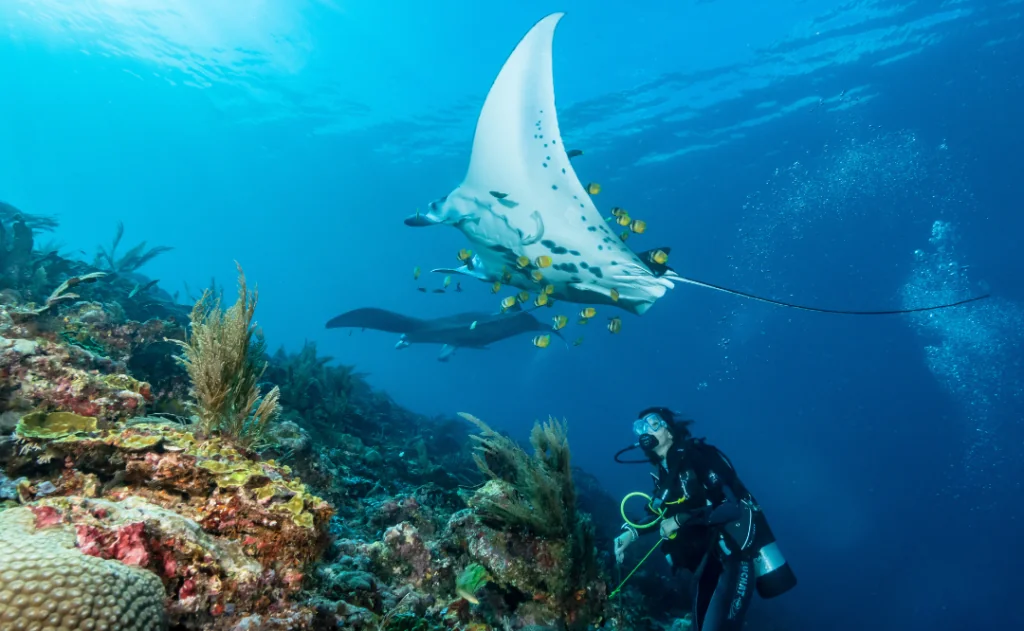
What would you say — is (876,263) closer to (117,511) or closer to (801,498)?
(801,498)

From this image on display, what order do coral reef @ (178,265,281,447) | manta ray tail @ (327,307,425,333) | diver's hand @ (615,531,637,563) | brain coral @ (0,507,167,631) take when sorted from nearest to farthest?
brain coral @ (0,507,167,631)
coral reef @ (178,265,281,447)
diver's hand @ (615,531,637,563)
manta ray tail @ (327,307,425,333)

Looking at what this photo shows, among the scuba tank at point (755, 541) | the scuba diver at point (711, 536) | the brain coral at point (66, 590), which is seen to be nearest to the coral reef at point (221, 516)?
the brain coral at point (66, 590)

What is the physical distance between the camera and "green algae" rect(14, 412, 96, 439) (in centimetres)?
241

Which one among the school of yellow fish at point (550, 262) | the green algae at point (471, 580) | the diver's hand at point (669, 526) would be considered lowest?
the green algae at point (471, 580)

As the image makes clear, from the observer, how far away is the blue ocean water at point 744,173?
2364cm

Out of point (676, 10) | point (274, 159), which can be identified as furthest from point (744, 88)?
point (274, 159)

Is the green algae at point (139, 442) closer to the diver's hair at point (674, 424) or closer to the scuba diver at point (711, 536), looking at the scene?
the scuba diver at point (711, 536)

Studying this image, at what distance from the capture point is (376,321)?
12.3m

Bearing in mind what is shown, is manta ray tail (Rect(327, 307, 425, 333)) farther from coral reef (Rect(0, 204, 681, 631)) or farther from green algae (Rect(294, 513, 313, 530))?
green algae (Rect(294, 513, 313, 530))

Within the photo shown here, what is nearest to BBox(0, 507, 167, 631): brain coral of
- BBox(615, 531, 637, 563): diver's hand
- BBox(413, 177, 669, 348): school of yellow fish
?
BBox(615, 531, 637, 563): diver's hand

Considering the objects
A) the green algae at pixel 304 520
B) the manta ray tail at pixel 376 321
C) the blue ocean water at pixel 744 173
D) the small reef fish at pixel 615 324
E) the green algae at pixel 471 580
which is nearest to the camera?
the green algae at pixel 304 520

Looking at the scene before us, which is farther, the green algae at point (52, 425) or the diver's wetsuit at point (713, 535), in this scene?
the diver's wetsuit at point (713, 535)

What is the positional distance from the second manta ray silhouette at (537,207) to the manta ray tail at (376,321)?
5279 mm

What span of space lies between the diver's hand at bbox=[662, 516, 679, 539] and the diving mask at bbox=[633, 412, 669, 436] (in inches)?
46.8
